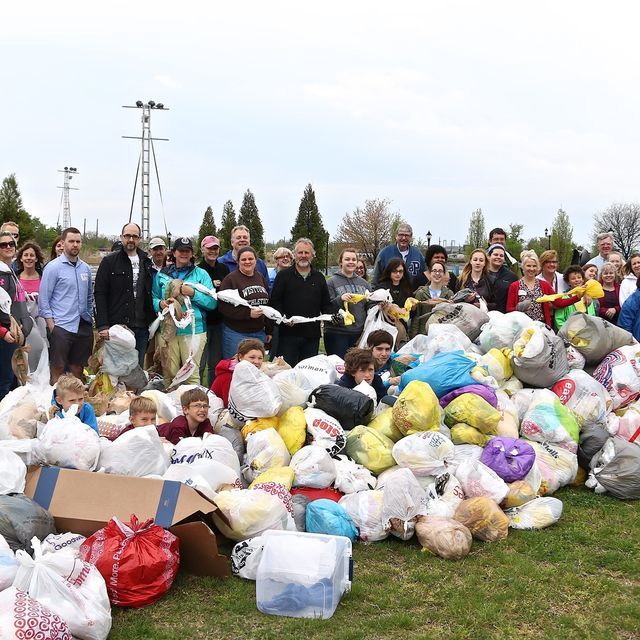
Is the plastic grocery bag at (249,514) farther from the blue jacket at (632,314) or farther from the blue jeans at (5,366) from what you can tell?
the blue jacket at (632,314)

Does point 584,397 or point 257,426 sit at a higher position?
point 584,397

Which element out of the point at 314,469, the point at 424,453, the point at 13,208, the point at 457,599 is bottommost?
the point at 457,599

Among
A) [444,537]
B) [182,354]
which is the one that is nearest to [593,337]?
[444,537]

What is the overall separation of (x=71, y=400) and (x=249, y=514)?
143cm

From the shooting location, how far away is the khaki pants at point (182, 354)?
648 centimetres

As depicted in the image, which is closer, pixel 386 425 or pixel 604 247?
pixel 386 425

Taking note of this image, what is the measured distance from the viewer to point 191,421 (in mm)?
4684

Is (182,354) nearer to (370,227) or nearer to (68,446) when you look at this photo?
(68,446)

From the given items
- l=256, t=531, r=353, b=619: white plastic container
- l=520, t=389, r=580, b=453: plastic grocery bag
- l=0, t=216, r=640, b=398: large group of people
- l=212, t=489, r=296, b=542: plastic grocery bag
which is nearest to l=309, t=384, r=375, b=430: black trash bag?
l=212, t=489, r=296, b=542: plastic grocery bag

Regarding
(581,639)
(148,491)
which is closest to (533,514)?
(581,639)

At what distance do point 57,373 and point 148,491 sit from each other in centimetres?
307

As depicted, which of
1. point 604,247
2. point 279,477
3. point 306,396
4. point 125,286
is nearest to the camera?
point 279,477

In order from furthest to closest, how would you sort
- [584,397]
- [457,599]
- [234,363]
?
[584,397] < [234,363] < [457,599]

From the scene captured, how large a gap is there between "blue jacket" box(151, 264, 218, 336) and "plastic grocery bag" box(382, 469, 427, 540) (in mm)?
2905
